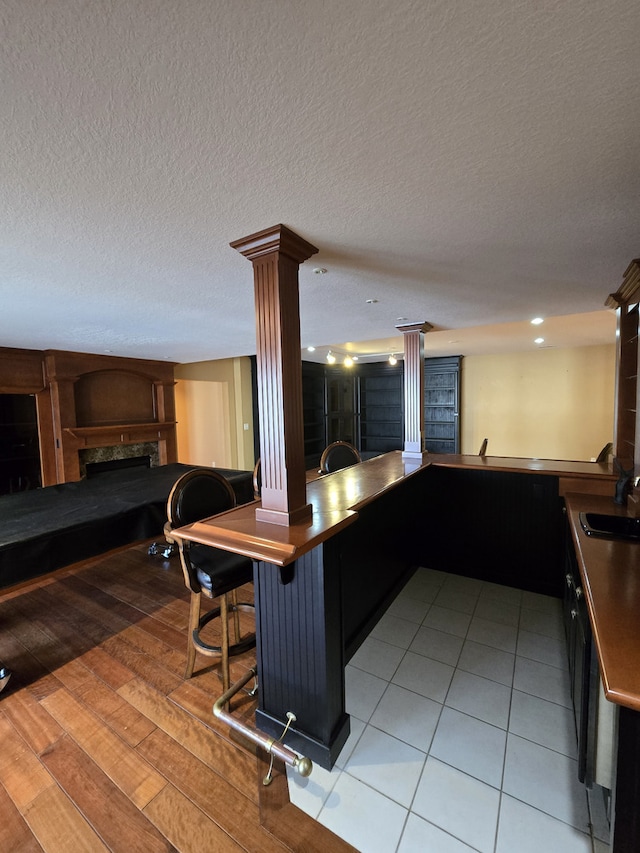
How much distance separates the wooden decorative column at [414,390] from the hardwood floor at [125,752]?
213 cm

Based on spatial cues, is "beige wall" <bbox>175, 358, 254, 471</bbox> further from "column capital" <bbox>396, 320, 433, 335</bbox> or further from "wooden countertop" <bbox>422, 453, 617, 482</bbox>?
"wooden countertop" <bbox>422, 453, 617, 482</bbox>

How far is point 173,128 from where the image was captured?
0.89m

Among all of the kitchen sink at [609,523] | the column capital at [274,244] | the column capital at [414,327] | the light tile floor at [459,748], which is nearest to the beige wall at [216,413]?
the column capital at [414,327]

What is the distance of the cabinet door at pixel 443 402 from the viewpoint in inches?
268

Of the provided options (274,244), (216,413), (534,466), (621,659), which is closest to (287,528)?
(621,659)

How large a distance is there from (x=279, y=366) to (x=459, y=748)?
1.84 metres

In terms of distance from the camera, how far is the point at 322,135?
93 centimetres

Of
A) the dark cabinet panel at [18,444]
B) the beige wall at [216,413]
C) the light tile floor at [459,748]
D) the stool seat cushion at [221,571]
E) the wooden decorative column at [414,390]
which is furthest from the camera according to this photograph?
the beige wall at [216,413]

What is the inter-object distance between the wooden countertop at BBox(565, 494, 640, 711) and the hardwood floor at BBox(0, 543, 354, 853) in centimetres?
111

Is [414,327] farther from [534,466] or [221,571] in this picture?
[221,571]

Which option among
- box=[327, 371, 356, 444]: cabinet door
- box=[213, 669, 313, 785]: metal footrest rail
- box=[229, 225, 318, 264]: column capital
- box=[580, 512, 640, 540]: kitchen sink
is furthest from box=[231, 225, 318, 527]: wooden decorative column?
box=[327, 371, 356, 444]: cabinet door

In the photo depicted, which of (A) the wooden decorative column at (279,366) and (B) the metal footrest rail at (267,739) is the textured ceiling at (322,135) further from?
(B) the metal footrest rail at (267,739)

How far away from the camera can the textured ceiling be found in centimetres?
65

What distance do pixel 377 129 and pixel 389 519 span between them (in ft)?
7.34
